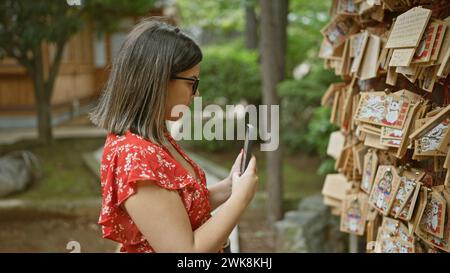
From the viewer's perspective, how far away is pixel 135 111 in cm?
156

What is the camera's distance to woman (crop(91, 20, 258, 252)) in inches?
57.1

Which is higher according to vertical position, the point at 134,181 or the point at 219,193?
the point at 134,181

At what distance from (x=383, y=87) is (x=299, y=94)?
4997mm

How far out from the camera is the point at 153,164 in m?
1.48

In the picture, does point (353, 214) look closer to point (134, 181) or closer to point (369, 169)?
point (369, 169)

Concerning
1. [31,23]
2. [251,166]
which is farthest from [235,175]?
[31,23]

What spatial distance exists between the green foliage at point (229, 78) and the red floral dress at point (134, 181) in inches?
271

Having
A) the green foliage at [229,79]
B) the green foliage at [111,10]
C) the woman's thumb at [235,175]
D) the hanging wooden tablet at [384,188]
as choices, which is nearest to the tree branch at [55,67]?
the green foliage at [111,10]

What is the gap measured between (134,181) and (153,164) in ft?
0.26

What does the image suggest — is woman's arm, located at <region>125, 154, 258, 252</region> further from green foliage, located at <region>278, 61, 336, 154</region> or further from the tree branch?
the tree branch

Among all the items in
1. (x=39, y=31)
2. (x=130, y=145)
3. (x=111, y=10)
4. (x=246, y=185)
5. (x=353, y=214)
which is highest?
(x=111, y=10)

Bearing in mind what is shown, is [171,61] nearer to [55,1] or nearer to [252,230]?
[252,230]

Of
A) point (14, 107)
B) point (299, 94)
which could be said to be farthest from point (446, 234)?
point (14, 107)

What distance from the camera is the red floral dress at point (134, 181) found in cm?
147
